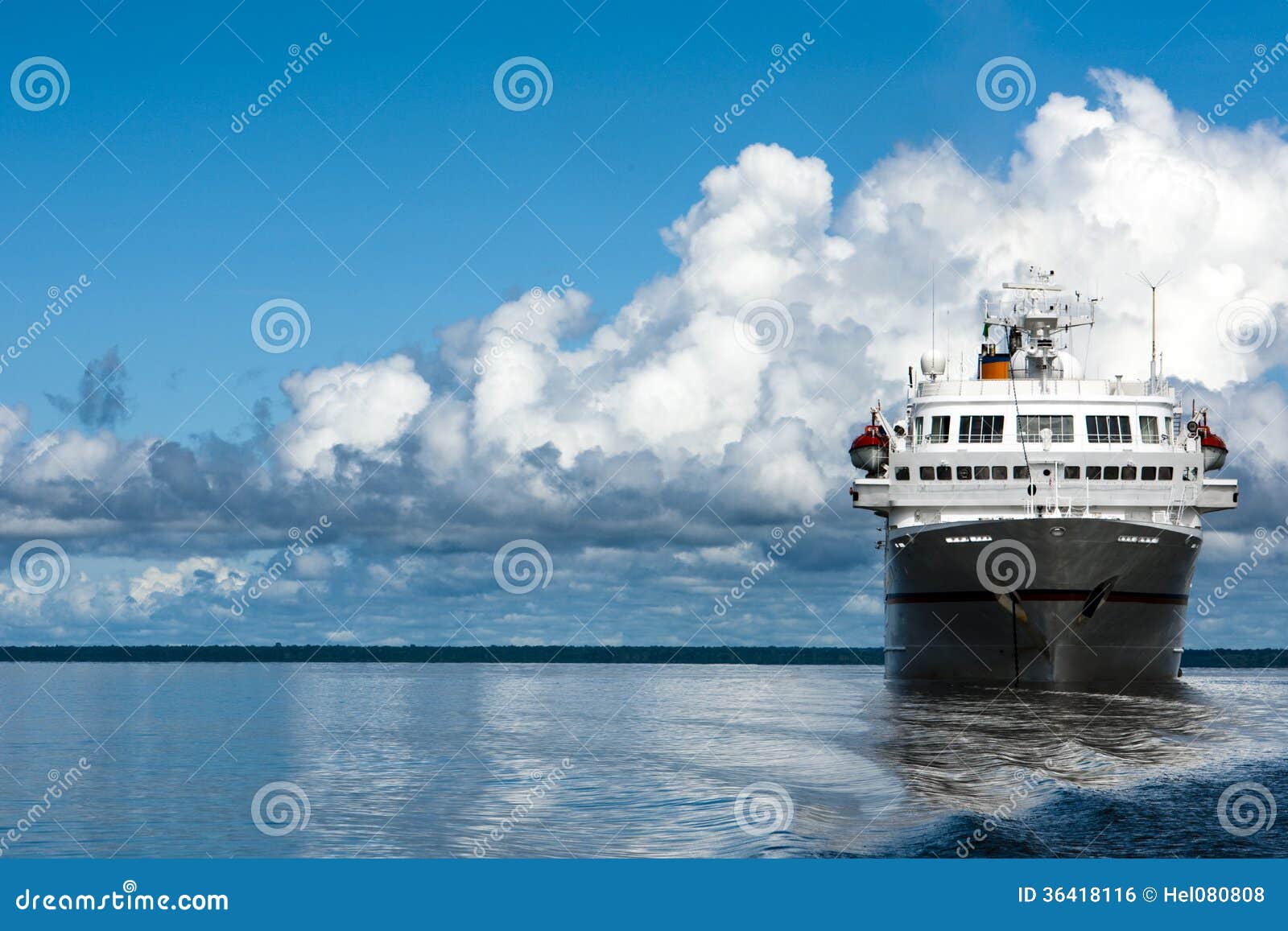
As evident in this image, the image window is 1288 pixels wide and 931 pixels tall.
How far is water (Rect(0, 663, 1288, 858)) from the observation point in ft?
66.9

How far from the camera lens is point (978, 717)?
125 ft

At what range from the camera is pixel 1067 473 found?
179 feet

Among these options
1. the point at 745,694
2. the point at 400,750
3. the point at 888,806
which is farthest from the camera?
the point at 745,694

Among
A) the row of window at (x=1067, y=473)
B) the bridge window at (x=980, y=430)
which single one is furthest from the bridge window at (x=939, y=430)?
the row of window at (x=1067, y=473)

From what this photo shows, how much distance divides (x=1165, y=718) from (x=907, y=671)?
17.5 meters

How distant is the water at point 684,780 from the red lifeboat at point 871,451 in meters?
12.4

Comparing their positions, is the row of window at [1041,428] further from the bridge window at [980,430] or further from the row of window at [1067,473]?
the row of window at [1067,473]

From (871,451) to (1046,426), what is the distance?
335 inches

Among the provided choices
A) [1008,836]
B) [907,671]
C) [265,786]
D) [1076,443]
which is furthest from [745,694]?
[1008,836]

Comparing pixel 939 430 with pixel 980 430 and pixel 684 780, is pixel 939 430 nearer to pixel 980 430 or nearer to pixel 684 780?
pixel 980 430

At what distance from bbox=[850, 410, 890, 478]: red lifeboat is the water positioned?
40.6 ft

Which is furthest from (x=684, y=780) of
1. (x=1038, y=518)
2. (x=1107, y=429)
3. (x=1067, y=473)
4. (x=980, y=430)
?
(x=1107, y=429)

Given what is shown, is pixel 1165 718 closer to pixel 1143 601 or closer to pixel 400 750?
pixel 1143 601

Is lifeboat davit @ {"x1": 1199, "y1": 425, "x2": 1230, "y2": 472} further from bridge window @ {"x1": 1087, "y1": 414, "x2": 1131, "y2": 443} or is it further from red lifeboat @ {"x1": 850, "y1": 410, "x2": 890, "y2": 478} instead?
red lifeboat @ {"x1": 850, "y1": 410, "x2": 890, "y2": 478}
